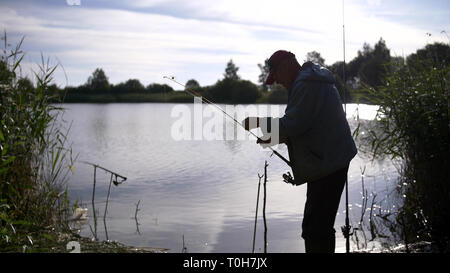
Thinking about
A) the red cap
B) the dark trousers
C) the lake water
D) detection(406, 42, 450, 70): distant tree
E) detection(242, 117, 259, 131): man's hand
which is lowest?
the lake water

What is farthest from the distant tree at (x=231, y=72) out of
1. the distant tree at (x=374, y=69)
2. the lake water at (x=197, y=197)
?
the lake water at (x=197, y=197)

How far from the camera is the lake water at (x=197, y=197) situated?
613 centimetres

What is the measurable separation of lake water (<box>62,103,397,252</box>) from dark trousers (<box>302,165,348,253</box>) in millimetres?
2632

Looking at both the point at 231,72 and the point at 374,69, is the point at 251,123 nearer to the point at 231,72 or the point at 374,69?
the point at 374,69

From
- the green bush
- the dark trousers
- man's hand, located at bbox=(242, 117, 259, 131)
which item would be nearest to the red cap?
A: man's hand, located at bbox=(242, 117, 259, 131)

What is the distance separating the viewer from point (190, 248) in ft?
18.6

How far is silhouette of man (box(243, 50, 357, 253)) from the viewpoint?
2922 mm

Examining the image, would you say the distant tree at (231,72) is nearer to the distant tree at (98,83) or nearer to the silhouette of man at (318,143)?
the distant tree at (98,83)

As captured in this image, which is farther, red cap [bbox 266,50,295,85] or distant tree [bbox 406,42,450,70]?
distant tree [bbox 406,42,450,70]

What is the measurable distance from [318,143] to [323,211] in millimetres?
441

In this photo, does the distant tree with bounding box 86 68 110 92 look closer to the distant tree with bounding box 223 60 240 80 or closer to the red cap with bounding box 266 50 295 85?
the distant tree with bounding box 223 60 240 80

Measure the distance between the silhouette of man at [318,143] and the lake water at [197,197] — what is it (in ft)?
8.76
